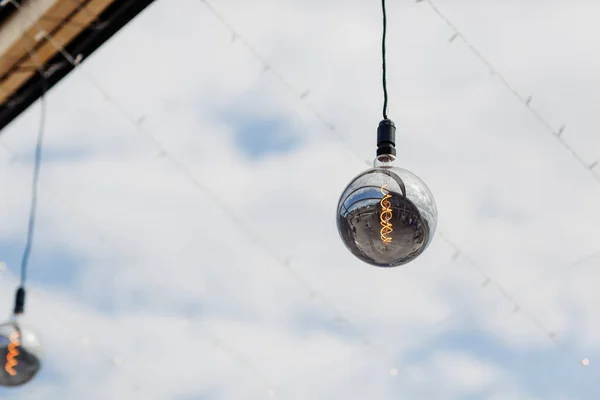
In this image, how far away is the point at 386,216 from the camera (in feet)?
7.85

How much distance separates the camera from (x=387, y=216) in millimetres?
2393

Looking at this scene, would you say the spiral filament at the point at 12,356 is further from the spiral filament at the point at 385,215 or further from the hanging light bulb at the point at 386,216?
the spiral filament at the point at 385,215

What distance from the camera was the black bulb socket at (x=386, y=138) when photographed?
266cm

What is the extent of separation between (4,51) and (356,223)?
7.28 ft

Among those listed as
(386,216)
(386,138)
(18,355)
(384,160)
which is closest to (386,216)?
(386,216)

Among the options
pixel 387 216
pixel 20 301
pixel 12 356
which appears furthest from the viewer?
pixel 20 301

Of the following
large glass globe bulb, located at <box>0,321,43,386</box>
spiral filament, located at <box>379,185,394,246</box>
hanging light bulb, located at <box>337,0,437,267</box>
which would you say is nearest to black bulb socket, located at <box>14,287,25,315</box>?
large glass globe bulb, located at <box>0,321,43,386</box>

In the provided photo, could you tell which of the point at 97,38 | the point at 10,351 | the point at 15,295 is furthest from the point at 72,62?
the point at 10,351

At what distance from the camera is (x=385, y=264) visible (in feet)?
8.16

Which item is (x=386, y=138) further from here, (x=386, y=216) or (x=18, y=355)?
(x=18, y=355)

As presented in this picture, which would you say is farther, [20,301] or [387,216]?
[20,301]

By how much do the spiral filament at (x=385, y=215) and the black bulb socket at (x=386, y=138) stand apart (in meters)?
0.28

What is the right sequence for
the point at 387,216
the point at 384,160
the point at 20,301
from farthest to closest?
the point at 20,301, the point at 384,160, the point at 387,216

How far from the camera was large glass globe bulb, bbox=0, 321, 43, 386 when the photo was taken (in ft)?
10.5
